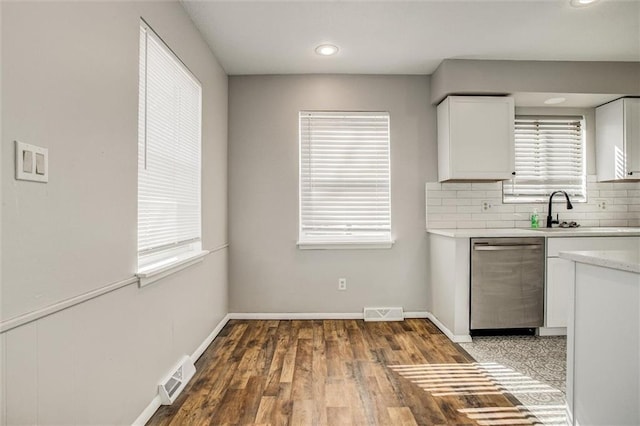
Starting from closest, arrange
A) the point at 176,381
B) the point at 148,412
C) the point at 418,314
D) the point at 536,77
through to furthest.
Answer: the point at 148,412
the point at 176,381
the point at 536,77
the point at 418,314

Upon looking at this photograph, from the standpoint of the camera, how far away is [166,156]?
2.23 meters

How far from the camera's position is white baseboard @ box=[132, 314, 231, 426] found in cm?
180

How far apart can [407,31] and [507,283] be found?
88.9 inches

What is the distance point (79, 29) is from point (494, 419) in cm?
264

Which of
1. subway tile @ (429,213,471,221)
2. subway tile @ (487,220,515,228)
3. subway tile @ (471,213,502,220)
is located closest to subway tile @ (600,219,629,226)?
subway tile @ (487,220,515,228)

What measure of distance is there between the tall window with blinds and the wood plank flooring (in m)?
1.94

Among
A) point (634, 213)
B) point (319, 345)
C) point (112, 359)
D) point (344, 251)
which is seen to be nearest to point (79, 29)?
point (112, 359)

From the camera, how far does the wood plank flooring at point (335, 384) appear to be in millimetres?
1891

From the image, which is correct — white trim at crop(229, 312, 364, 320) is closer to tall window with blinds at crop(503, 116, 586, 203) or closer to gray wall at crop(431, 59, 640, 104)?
tall window with blinds at crop(503, 116, 586, 203)

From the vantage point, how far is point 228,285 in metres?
3.62

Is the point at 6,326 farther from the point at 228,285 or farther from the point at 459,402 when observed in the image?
the point at 228,285

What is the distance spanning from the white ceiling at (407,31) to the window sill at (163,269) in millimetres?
1729

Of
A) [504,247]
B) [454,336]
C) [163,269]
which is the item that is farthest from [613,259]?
[163,269]

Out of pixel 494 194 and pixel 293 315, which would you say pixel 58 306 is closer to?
pixel 293 315
